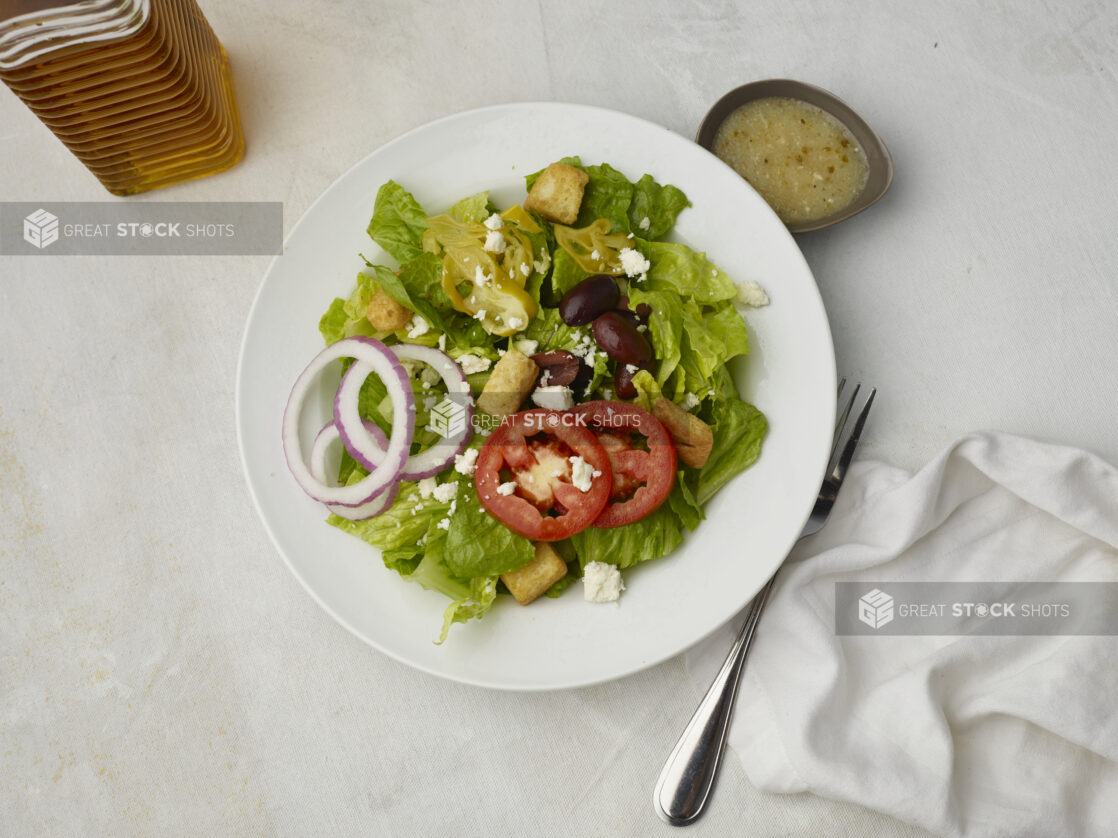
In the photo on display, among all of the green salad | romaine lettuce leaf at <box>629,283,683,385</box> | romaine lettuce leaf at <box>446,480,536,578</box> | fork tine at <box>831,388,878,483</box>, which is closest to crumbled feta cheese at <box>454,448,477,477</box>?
the green salad

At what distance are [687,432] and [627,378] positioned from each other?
25 centimetres

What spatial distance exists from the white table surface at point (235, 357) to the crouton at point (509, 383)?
1.02m

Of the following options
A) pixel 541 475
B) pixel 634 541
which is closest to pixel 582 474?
pixel 541 475

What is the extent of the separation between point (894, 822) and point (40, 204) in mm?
3808

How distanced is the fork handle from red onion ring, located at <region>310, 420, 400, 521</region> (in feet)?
3.99

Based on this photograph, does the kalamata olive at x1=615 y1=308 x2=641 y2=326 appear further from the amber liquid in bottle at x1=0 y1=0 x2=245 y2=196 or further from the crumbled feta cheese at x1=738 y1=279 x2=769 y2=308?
the amber liquid in bottle at x1=0 y1=0 x2=245 y2=196

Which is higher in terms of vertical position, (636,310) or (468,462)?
(636,310)

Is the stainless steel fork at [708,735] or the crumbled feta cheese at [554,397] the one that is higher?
the crumbled feta cheese at [554,397]

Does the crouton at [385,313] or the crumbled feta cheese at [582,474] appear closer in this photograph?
the crumbled feta cheese at [582,474]

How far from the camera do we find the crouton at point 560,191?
2.59 m

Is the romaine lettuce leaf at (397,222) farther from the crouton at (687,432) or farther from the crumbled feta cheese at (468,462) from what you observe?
the crouton at (687,432)
